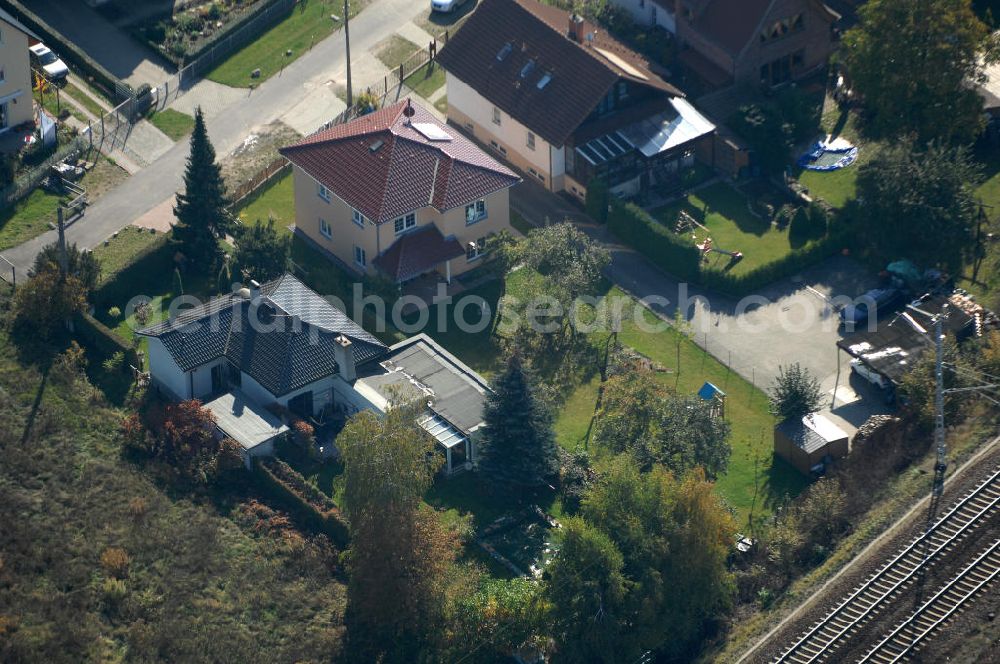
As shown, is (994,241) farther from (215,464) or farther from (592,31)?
(215,464)

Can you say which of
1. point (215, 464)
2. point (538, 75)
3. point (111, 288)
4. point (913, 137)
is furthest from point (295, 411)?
point (913, 137)

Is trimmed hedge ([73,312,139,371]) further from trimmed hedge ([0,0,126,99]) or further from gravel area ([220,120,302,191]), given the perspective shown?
trimmed hedge ([0,0,126,99])

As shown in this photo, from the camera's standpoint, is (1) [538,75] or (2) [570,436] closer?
(2) [570,436]

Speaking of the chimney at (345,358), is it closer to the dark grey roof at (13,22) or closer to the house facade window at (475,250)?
the house facade window at (475,250)

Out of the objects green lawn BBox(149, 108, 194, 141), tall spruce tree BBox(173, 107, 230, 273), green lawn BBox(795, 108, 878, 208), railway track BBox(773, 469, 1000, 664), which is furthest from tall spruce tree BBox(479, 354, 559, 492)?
green lawn BBox(149, 108, 194, 141)

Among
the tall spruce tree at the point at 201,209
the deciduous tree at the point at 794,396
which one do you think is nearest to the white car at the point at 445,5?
the tall spruce tree at the point at 201,209

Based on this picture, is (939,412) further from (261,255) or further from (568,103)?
(261,255)
